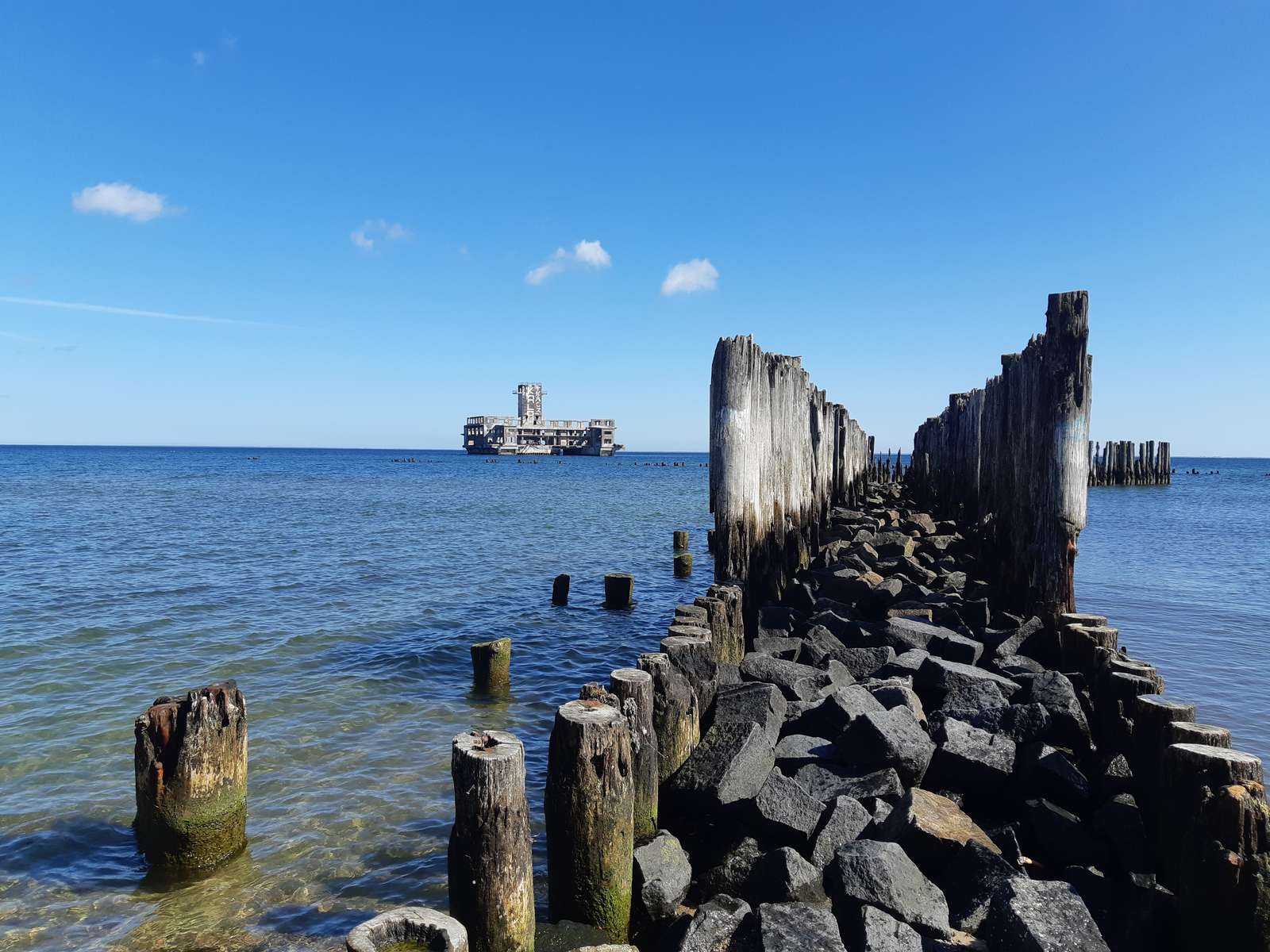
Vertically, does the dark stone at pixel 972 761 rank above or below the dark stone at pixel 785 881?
above

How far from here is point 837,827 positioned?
4379mm

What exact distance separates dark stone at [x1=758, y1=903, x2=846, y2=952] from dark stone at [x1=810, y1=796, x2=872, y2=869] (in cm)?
65

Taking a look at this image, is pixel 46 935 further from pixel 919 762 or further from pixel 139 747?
pixel 919 762

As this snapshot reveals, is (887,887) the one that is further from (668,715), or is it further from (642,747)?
(668,715)

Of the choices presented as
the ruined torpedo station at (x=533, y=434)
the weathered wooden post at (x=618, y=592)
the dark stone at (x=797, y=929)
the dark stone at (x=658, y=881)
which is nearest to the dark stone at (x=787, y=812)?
the dark stone at (x=658, y=881)

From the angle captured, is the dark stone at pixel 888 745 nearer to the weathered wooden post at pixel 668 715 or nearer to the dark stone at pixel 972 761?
the dark stone at pixel 972 761

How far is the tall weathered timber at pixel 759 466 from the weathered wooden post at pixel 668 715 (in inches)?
140

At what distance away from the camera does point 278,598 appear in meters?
14.2

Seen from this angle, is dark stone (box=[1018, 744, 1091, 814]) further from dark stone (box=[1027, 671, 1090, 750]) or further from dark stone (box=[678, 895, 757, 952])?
dark stone (box=[678, 895, 757, 952])

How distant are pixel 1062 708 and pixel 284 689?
775 centimetres

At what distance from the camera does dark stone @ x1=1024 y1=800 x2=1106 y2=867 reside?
14.5ft

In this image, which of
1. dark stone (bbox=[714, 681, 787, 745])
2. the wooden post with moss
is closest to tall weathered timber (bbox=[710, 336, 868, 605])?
dark stone (bbox=[714, 681, 787, 745])

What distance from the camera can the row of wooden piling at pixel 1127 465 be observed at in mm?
60031

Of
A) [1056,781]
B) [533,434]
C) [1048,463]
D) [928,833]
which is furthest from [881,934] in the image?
[533,434]
